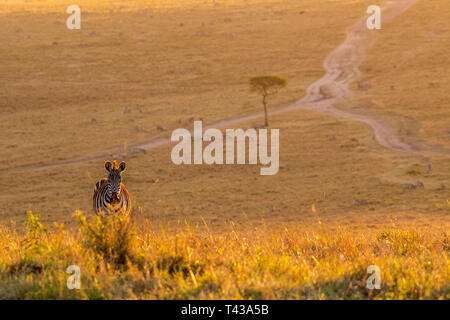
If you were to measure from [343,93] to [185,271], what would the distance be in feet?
244

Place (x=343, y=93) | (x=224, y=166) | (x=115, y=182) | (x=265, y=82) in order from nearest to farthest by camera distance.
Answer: (x=115, y=182)
(x=224, y=166)
(x=265, y=82)
(x=343, y=93)

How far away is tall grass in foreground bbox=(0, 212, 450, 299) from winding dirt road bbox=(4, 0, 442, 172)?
1856 inches

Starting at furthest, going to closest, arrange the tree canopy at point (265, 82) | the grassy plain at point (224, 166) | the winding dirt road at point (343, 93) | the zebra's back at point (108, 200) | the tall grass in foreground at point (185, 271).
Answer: the tree canopy at point (265, 82), the winding dirt road at point (343, 93), the zebra's back at point (108, 200), the grassy plain at point (224, 166), the tall grass in foreground at point (185, 271)

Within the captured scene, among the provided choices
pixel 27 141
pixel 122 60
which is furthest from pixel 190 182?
pixel 122 60

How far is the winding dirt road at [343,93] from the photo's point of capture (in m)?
54.5

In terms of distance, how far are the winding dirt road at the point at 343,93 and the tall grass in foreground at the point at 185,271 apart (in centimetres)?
4714

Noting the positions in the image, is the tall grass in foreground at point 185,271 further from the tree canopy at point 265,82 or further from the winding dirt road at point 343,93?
the tree canopy at point 265,82

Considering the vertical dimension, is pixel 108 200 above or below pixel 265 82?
below

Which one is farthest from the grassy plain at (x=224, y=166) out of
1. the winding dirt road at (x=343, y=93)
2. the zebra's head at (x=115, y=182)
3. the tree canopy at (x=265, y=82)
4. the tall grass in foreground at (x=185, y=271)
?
the tree canopy at (x=265, y=82)

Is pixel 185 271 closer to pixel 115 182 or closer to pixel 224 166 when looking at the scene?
pixel 115 182

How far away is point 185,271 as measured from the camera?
18.9 feet

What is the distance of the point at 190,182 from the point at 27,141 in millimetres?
24645

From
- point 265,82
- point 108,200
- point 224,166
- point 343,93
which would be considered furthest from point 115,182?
point 343,93
